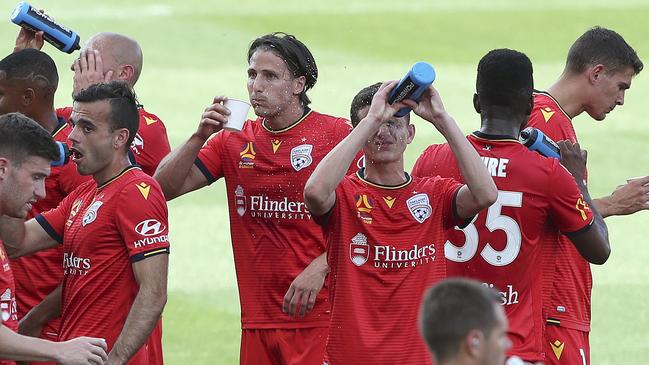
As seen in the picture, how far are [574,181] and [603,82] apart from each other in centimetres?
167

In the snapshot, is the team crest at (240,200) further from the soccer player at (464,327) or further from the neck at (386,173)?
the soccer player at (464,327)

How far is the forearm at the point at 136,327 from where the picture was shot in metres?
6.32

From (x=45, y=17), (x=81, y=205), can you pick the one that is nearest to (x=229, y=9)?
(x=45, y=17)

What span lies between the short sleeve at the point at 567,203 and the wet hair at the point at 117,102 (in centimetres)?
212

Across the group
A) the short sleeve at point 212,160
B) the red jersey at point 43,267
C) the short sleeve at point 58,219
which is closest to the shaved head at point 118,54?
the short sleeve at point 212,160

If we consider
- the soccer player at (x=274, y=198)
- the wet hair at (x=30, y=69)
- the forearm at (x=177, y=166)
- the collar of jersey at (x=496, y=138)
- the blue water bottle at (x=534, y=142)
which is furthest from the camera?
the wet hair at (x=30, y=69)

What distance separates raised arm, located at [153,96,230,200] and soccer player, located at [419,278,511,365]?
3.03m

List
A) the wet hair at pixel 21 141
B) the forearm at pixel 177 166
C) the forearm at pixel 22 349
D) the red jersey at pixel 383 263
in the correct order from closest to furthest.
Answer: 1. the forearm at pixel 22 349
2. the wet hair at pixel 21 141
3. the red jersey at pixel 383 263
4. the forearm at pixel 177 166

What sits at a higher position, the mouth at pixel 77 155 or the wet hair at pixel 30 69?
the wet hair at pixel 30 69

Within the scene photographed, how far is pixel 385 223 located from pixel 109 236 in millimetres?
1350

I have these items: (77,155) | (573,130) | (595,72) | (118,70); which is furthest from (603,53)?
(77,155)

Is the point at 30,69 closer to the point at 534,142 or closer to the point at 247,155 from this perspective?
the point at 247,155

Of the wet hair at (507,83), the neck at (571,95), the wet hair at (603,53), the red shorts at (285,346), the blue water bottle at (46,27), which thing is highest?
the wet hair at (603,53)

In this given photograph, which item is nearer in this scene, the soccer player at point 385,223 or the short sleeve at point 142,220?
the soccer player at point 385,223
